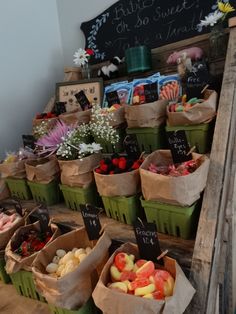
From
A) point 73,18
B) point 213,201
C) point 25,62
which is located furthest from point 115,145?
point 73,18

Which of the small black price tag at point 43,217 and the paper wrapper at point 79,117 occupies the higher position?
the paper wrapper at point 79,117

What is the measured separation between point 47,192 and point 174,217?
0.84 metres

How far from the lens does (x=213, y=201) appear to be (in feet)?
3.39

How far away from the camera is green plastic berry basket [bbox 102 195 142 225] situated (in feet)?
3.98

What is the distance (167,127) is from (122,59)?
114cm

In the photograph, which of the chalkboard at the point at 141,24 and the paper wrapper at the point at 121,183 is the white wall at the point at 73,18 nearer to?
the chalkboard at the point at 141,24

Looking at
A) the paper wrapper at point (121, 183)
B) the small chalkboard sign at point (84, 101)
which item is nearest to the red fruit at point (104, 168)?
the paper wrapper at point (121, 183)

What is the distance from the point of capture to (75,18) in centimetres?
261

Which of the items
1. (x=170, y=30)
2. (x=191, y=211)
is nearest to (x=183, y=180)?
(x=191, y=211)

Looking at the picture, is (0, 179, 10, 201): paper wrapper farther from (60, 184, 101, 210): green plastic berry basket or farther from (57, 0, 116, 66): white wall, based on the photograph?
(57, 0, 116, 66): white wall

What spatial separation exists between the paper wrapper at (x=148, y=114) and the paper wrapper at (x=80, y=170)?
264mm

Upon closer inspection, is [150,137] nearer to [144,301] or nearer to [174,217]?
[174,217]

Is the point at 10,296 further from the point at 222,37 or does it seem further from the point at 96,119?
the point at 222,37

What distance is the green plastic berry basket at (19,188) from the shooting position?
1.78 meters
